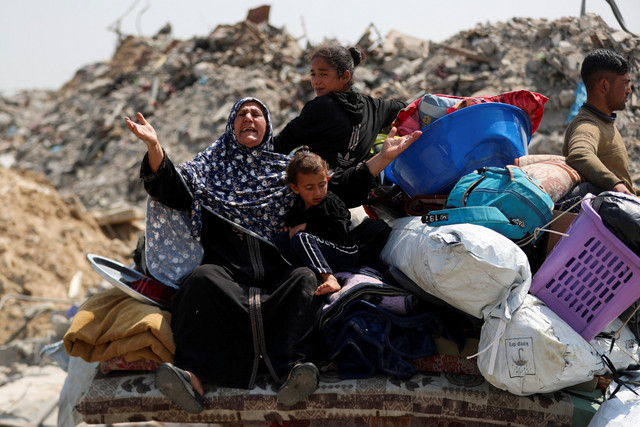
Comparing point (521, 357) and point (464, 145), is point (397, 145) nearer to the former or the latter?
point (464, 145)

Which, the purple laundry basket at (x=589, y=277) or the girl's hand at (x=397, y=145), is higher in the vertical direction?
the girl's hand at (x=397, y=145)

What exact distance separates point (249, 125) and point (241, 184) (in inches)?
12.1

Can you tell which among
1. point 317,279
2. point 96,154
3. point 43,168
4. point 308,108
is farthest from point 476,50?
point 43,168

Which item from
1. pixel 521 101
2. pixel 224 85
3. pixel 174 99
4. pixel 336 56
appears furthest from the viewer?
pixel 174 99

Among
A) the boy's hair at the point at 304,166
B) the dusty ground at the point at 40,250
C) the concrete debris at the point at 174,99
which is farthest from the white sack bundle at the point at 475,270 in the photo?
the dusty ground at the point at 40,250

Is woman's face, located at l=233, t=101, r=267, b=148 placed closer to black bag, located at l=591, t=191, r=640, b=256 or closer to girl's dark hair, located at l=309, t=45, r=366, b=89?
girl's dark hair, located at l=309, t=45, r=366, b=89

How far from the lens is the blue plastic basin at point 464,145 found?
2969 millimetres

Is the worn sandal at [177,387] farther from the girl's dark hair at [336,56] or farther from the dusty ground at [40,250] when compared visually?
the dusty ground at [40,250]

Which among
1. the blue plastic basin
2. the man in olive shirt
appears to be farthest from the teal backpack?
the man in olive shirt

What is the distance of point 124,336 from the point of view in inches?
108

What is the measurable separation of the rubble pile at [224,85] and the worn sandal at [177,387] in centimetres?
404

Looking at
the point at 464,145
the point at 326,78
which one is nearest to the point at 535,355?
the point at 464,145

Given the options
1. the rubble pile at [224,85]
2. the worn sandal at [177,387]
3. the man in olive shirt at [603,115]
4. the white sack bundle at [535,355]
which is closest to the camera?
the white sack bundle at [535,355]

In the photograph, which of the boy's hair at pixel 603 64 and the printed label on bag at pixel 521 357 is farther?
the boy's hair at pixel 603 64
